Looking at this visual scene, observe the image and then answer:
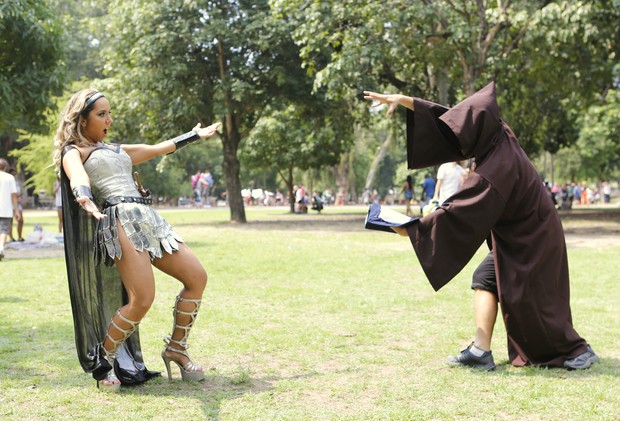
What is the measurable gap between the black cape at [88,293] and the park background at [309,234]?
0.80 feet

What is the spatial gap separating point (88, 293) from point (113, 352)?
450mm

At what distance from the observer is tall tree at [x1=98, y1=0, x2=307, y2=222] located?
72.8 feet

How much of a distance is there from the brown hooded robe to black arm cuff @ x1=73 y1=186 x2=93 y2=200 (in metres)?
2.15

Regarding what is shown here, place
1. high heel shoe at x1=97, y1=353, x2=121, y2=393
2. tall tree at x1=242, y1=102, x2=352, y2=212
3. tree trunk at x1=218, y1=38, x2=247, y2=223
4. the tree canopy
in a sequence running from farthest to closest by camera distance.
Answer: tall tree at x1=242, y1=102, x2=352, y2=212 → tree trunk at x1=218, y1=38, x2=247, y2=223 → the tree canopy → high heel shoe at x1=97, y1=353, x2=121, y2=393

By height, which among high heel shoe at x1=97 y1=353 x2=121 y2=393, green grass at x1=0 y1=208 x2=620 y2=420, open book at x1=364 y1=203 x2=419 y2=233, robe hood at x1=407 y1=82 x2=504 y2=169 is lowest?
green grass at x1=0 y1=208 x2=620 y2=420

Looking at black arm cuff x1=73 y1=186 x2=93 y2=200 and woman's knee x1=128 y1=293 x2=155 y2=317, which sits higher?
black arm cuff x1=73 y1=186 x2=93 y2=200

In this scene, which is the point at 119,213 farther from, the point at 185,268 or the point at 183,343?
the point at 183,343

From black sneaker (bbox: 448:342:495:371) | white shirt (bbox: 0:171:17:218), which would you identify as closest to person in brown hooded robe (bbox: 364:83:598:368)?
black sneaker (bbox: 448:342:495:371)

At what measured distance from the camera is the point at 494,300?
5.69 meters

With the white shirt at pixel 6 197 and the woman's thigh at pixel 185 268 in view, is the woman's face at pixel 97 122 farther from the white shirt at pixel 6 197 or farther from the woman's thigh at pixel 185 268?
the white shirt at pixel 6 197

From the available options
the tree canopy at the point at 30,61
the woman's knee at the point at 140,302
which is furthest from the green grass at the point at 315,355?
the tree canopy at the point at 30,61

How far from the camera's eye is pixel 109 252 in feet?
15.7

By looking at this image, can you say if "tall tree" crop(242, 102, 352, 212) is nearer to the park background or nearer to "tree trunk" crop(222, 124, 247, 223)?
the park background

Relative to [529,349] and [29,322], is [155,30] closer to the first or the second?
[29,322]
